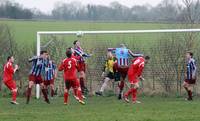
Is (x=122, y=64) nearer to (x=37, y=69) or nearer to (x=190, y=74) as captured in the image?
(x=190, y=74)

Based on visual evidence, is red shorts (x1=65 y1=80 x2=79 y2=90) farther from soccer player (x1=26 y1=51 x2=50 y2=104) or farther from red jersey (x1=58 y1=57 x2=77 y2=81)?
soccer player (x1=26 y1=51 x2=50 y2=104)

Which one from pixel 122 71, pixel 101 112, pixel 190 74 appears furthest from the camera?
pixel 122 71

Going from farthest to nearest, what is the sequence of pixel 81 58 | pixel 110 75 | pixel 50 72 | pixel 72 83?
pixel 110 75, pixel 81 58, pixel 50 72, pixel 72 83

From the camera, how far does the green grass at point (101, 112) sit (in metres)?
17.2

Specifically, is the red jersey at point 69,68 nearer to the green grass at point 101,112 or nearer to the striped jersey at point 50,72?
the green grass at point 101,112

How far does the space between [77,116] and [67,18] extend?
3349cm

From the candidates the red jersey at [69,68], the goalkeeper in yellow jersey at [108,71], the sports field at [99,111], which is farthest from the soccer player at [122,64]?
the red jersey at [69,68]

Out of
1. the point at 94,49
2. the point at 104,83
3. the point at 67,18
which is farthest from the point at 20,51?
the point at 67,18

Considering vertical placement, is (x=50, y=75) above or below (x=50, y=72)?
below

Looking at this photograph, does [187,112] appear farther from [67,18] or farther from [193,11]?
[67,18]

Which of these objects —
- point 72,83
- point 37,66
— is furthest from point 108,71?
point 72,83

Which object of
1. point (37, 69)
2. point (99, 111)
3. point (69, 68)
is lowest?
point (99, 111)

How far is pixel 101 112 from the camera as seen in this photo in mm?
18938

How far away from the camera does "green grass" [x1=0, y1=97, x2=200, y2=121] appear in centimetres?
1723
